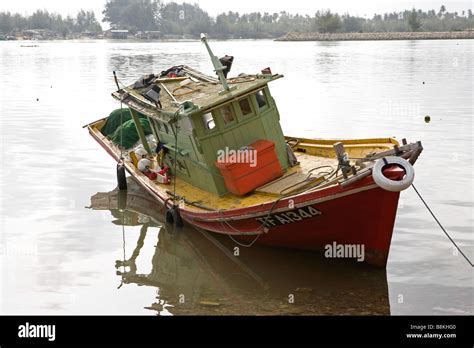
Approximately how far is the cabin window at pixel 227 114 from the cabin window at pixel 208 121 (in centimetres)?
30

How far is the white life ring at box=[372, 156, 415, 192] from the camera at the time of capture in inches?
544

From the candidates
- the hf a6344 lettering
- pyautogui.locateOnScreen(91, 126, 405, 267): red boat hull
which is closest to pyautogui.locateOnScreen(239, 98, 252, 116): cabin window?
pyautogui.locateOnScreen(91, 126, 405, 267): red boat hull

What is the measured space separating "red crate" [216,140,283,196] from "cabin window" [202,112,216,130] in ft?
3.37

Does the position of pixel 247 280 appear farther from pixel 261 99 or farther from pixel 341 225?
pixel 261 99

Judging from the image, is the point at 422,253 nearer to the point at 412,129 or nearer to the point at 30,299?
the point at 30,299

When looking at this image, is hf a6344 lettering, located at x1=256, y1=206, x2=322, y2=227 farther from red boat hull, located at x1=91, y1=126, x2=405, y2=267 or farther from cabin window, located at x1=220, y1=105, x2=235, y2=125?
cabin window, located at x1=220, y1=105, x2=235, y2=125

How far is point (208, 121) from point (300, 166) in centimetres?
301

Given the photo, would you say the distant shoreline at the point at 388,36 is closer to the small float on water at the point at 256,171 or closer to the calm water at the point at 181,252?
the calm water at the point at 181,252

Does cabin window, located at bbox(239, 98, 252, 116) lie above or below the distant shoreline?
below

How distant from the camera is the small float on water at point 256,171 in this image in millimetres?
15055

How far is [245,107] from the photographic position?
18.5m

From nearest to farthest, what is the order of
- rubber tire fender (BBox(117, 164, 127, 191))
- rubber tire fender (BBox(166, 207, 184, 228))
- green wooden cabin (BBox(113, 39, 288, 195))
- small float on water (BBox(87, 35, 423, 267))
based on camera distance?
small float on water (BBox(87, 35, 423, 267))
green wooden cabin (BBox(113, 39, 288, 195))
rubber tire fender (BBox(166, 207, 184, 228))
rubber tire fender (BBox(117, 164, 127, 191))

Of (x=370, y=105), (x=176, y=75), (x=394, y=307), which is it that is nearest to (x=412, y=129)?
(x=370, y=105)
